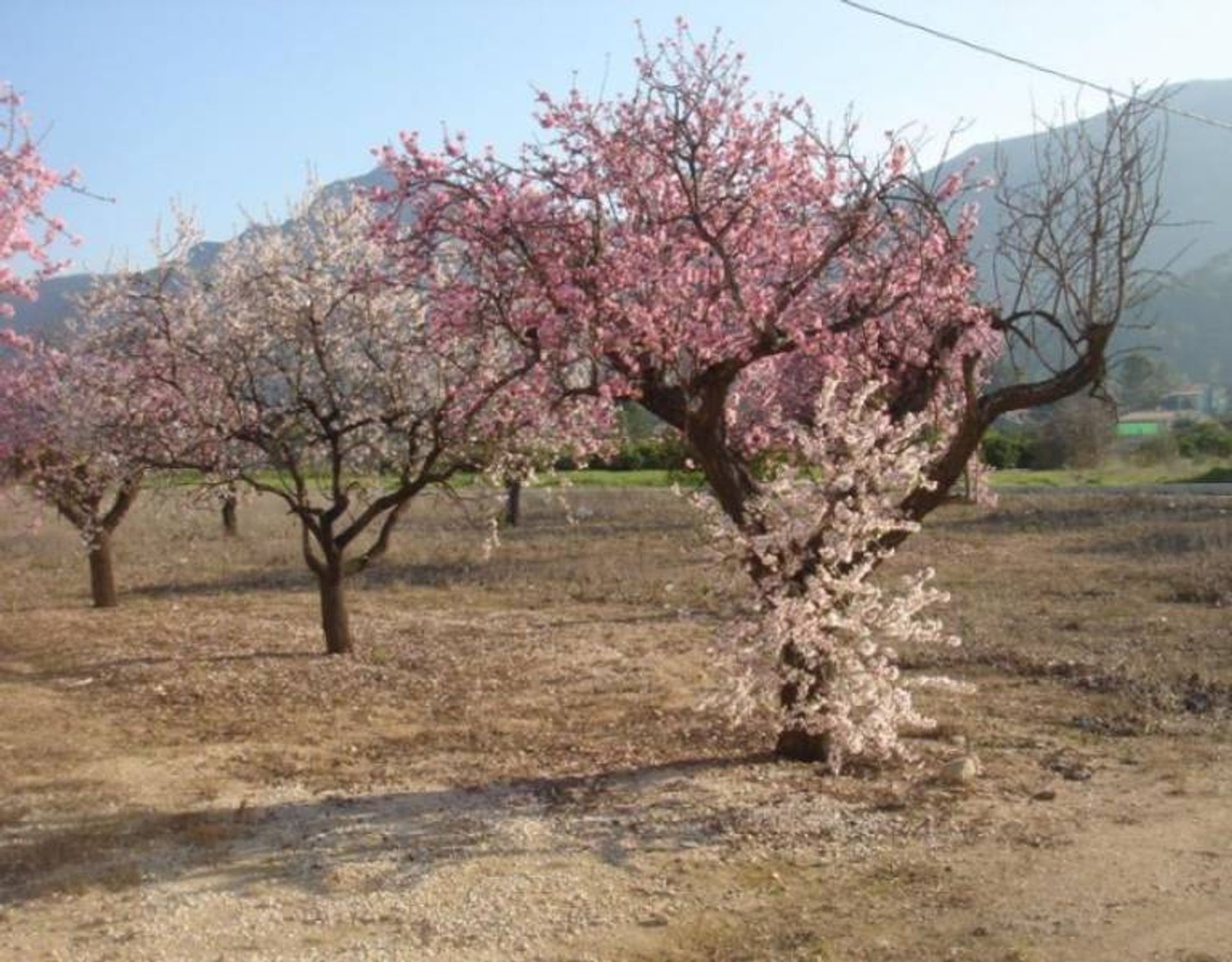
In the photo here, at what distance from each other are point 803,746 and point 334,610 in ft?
20.6

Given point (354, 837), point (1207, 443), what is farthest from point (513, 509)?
point (1207, 443)

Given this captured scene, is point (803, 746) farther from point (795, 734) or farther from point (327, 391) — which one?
point (327, 391)

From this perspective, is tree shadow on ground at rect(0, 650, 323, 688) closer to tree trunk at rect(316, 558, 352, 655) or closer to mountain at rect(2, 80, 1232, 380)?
tree trunk at rect(316, 558, 352, 655)

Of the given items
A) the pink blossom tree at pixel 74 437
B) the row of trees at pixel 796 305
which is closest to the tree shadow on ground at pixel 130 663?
the pink blossom tree at pixel 74 437

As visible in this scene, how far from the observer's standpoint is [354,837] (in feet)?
22.1

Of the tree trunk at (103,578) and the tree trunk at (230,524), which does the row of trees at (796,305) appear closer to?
the tree trunk at (103,578)

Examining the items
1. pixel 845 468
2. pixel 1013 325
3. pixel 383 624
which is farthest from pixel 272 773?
pixel 383 624

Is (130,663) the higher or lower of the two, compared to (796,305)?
lower

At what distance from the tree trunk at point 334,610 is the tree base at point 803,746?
6006 mm

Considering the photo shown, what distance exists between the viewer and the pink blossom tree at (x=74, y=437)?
14000 millimetres

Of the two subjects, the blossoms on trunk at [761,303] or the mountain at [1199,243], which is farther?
the mountain at [1199,243]

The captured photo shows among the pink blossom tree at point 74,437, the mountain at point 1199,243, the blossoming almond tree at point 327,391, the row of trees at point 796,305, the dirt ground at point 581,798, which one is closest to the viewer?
the dirt ground at point 581,798

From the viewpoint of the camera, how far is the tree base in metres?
8.16

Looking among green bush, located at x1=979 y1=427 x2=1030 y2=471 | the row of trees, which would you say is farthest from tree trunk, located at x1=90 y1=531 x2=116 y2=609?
green bush, located at x1=979 y1=427 x2=1030 y2=471
